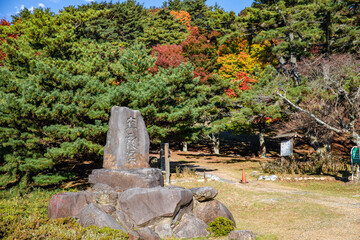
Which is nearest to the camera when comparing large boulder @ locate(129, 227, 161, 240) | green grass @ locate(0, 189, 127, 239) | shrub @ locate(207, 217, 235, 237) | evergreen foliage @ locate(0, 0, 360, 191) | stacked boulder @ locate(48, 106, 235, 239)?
green grass @ locate(0, 189, 127, 239)

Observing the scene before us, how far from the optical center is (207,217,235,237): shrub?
761cm

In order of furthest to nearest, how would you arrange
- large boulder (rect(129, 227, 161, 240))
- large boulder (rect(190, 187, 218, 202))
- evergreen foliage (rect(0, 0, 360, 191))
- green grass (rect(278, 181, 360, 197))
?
green grass (rect(278, 181, 360, 197)) → evergreen foliage (rect(0, 0, 360, 191)) → large boulder (rect(190, 187, 218, 202)) → large boulder (rect(129, 227, 161, 240))

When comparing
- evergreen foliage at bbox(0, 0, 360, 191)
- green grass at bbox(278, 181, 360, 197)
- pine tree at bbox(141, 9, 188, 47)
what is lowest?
green grass at bbox(278, 181, 360, 197)

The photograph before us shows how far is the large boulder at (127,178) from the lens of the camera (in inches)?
336

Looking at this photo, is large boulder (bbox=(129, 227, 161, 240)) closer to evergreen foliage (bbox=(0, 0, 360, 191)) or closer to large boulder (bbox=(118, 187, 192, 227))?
large boulder (bbox=(118, 187, 192, 227))

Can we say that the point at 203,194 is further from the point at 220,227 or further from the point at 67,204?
the point at 67,204

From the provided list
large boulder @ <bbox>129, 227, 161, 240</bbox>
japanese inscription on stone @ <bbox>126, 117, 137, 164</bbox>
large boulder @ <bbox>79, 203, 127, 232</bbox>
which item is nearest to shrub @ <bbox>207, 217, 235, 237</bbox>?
large boulder @ <bbox>129, 227, 161, 240</bbox>

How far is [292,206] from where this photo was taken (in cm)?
1034

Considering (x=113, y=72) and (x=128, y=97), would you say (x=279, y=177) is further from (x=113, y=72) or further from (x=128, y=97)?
(x=113, y=72)

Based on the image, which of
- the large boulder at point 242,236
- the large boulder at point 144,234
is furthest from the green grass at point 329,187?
the large boulder at point 144,234

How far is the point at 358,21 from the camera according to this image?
2184 centimetres

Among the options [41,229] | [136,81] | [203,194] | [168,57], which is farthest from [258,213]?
[168,57]

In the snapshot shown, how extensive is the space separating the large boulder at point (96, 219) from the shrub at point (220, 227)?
2412mm

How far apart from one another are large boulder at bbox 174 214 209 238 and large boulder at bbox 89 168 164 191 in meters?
1.43
